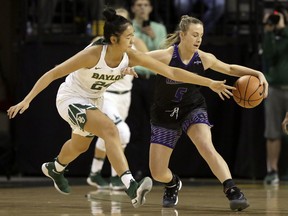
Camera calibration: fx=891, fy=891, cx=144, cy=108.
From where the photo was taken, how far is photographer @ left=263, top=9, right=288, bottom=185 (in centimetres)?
1148

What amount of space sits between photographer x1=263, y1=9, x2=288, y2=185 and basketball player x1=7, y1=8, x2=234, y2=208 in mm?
3861

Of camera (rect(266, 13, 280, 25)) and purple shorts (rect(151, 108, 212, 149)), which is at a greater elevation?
camera (rect(266, 13, 280, 25))

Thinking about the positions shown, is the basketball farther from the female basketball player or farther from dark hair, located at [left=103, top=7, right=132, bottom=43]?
dark hair, located at [left=103, top=7, right=132, bottom=43]

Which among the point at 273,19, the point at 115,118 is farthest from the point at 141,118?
the point at 273,19

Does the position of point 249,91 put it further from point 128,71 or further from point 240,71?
point 128,71

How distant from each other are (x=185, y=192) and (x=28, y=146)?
303cm

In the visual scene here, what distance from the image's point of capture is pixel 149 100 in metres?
11.9

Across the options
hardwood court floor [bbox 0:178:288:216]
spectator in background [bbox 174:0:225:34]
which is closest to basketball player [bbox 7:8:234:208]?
hardwood court floor [bbox 0:178:288:216]

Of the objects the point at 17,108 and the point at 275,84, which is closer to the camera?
the point at 17,108

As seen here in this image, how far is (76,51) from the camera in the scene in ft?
38.9

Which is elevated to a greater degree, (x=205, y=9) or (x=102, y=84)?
(x=205, y=9)

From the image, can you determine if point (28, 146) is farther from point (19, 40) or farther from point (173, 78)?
point (173, 78)

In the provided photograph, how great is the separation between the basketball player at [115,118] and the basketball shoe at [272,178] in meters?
2.15

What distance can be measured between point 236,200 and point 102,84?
62.1 inches
